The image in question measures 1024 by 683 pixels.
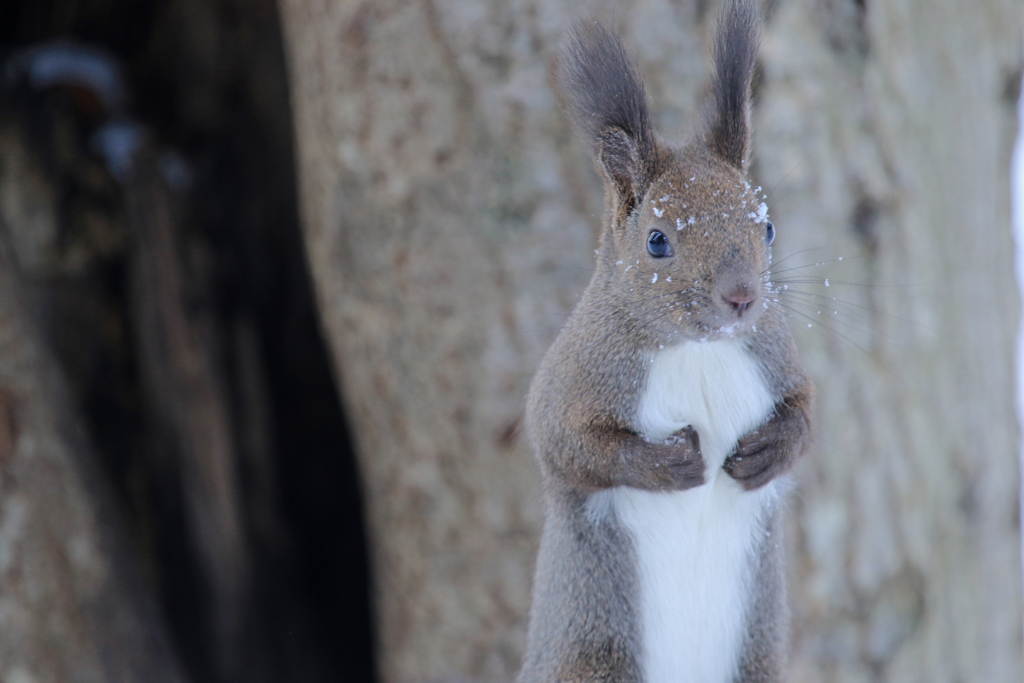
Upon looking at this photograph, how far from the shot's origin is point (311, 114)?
7.43 ft

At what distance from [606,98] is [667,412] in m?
0.45

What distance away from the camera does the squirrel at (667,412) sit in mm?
1092

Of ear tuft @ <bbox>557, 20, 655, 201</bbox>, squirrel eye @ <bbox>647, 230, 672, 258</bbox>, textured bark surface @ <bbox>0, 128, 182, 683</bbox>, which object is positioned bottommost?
textured bark surface @ <bbox>0, 128, 182, 683</bbox>

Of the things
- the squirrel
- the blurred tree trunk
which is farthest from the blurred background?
the squirrel

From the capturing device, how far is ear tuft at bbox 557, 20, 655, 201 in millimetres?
1004

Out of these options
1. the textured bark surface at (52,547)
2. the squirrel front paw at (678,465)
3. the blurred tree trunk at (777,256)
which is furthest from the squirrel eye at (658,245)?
the textured bark surface at (52,547)

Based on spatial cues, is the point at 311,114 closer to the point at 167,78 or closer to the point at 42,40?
the point at 167,78

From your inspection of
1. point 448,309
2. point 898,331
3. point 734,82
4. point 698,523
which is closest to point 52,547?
point 448,309

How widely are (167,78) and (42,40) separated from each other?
38 cm

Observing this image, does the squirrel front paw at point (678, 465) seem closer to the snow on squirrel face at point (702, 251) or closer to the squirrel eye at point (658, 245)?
the snow on squirrel face at point (702, 251)

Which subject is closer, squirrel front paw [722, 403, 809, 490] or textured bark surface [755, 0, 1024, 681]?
squirrel front paw [722, 403, 809, 490]

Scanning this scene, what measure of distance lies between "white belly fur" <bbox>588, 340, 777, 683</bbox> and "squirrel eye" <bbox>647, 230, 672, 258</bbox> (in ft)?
0.47

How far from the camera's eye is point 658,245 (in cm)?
116

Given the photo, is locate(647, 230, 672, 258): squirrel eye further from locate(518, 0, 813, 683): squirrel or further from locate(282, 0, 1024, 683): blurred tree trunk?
locate(282, 0, 1024, 683): blurred tree trunk
